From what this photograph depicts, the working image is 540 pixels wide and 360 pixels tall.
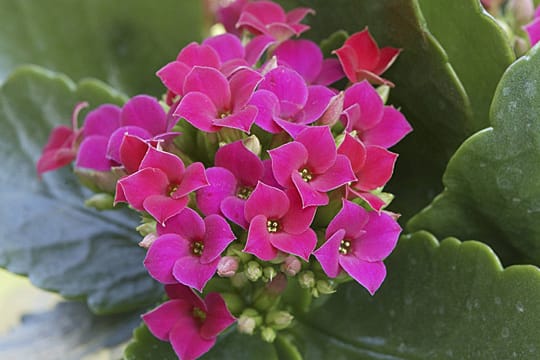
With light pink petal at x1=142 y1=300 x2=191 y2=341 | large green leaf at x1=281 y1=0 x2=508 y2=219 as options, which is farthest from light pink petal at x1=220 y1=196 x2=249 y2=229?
large green leaf at x1=281 y1=0 x2=508 y2=219

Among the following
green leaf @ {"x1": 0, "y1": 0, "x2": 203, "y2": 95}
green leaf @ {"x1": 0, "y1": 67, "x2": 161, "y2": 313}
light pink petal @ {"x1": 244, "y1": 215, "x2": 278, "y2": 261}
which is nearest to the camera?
light pink petal @ {"x1": 244, "y1": 215, "x2": 278, "y2": 261}

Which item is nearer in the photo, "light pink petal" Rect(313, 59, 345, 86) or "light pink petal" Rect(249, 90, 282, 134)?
"light pink petal" Rect(249, 90, 282, 134)

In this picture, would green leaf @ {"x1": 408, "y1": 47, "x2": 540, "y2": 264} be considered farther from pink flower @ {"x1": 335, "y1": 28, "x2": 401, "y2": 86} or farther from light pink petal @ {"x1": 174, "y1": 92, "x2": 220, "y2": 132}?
light pink petal @ {"x1": 174, "y1": 92, "x2": 220, "y2": 132}

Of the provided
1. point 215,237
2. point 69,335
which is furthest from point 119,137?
point 69,335

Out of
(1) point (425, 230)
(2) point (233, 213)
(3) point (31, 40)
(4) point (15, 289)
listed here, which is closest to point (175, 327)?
(2) point (233, 213)

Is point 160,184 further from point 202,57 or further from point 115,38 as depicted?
point 115,38

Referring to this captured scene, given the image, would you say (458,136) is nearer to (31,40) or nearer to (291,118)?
(291,118)
